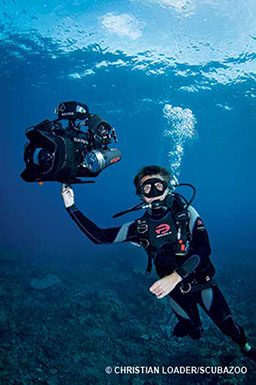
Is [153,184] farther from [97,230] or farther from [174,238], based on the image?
[97,230]

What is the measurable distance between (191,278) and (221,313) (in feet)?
2.48

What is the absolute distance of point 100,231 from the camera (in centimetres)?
489

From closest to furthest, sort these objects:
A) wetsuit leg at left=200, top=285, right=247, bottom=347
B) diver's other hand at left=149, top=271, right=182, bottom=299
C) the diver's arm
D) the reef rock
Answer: diver's other hand at left=149, top=271, right=182, bottom=299
the diver's arm
wetsuit leg at left=200, top=285, right=247, bottom=347
the reef rock

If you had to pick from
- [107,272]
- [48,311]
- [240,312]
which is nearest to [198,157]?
[107,272]

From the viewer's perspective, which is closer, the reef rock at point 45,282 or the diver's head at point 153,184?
the diver's head at point 153,184

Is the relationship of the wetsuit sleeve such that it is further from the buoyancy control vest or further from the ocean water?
the ocean water

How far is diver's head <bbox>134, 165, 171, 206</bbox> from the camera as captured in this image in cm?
452

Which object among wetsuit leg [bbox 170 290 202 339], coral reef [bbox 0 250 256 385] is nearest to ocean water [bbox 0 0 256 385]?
coral reef [bbox 0 250 256 385]

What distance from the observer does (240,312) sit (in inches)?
462

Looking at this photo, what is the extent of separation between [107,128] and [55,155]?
3.20 ft

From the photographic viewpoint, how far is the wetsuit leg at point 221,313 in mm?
4859

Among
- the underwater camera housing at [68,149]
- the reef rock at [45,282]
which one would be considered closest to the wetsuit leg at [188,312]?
the underwater camera housing at [68,149]

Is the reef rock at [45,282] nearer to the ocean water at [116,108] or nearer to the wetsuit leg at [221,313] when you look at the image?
the ocean water at [116,108]

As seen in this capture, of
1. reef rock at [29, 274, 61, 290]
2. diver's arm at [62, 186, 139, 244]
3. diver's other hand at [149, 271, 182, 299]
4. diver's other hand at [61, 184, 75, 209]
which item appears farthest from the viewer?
reef rock at [29, 274, 61, 290]
